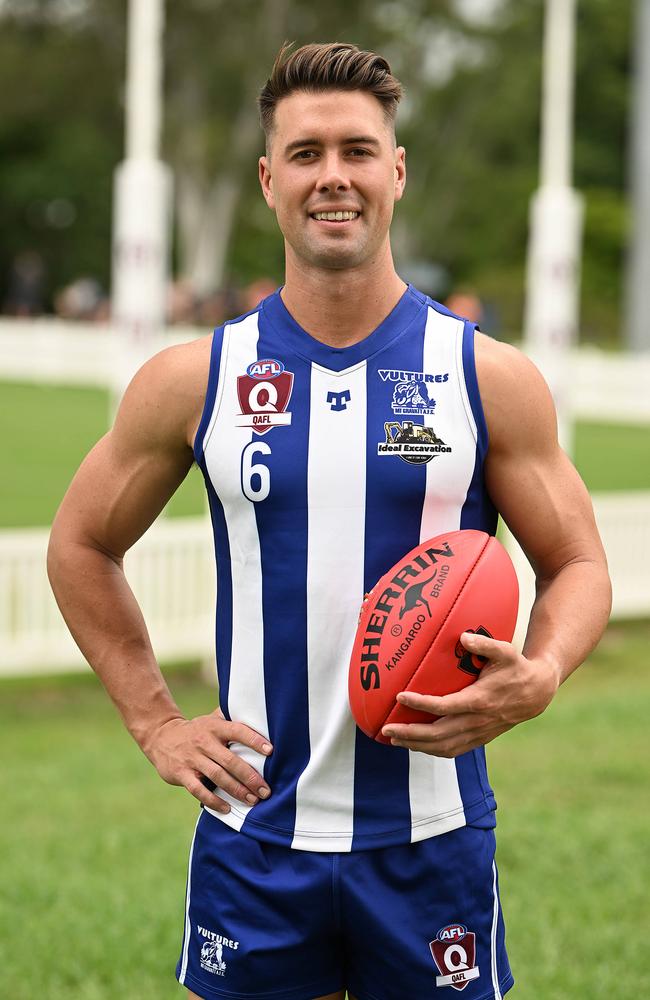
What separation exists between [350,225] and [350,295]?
0.16m

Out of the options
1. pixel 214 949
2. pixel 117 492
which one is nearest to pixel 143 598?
pixel 117 492

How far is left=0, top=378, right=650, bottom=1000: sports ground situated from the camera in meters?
5.21

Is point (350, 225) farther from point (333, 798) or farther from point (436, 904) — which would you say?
point (436, 904)

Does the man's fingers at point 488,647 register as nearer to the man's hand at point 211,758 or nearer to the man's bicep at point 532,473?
the man's bicep at point 532,473

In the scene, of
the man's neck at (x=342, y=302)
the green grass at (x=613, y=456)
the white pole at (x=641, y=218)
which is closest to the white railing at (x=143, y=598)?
the man's neck at (x=342, y=302)

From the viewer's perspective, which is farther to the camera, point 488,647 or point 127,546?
point 127,546

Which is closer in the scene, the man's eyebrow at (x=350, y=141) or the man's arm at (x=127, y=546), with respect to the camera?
the man's eyebrow at (x=350, y=141)

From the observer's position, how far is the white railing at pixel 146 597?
29.6 ft

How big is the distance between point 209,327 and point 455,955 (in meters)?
33.5

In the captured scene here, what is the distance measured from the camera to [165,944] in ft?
17.7

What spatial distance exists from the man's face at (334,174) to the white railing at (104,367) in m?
23.0

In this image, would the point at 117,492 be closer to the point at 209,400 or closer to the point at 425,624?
the point at 209,400

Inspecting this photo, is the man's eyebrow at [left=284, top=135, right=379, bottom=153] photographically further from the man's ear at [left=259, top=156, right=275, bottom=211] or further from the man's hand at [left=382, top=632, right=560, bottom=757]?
the man's hand at [left=382, top=632, right=560, bottom=757]

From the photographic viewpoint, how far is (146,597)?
9539 millimetres
